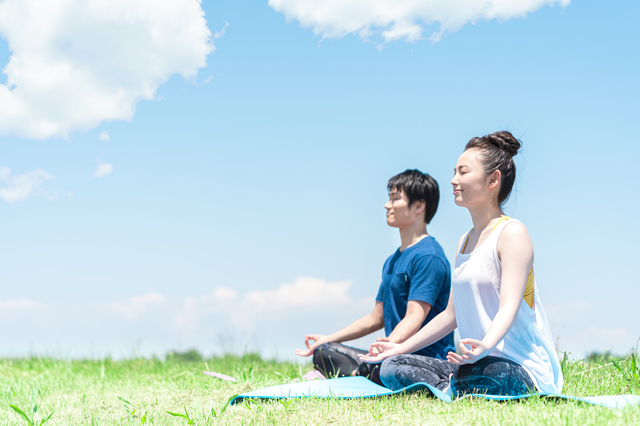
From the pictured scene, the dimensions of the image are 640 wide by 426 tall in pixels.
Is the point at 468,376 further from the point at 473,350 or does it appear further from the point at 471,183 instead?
the point at 471,183

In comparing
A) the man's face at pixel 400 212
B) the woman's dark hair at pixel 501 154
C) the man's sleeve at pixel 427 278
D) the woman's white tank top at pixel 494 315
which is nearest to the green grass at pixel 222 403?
the woman's white tank top at pixel 494 315

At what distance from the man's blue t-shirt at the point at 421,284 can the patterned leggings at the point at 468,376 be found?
27.4 inches

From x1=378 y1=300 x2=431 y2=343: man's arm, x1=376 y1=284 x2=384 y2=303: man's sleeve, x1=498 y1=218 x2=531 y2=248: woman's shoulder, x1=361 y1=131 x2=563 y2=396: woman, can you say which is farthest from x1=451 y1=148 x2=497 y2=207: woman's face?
x1=376 y1=284 x2=384 y2=303: man's sleeve

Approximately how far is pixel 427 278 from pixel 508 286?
58.3 inches

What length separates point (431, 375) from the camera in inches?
171

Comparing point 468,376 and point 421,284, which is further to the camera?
point 421,284

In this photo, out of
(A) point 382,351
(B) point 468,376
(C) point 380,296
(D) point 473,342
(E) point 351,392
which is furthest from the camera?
(C) point 380,296

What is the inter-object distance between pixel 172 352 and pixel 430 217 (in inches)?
216

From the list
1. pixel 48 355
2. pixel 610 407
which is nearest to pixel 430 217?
pixel 610 407

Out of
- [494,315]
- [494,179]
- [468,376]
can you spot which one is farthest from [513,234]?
[468,376]

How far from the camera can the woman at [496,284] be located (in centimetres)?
367

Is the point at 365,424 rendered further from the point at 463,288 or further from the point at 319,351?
the point at 319,351

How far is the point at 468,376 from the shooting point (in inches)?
155

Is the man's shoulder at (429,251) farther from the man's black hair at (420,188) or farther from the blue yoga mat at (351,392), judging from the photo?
the blue yoga mat at (351,392)
